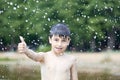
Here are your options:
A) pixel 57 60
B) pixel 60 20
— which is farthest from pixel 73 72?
pixel 60 20

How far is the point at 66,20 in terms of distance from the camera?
32.6ft

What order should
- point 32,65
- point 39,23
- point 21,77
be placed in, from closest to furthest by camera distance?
point 21,77 < point 32,65 < point 39,23

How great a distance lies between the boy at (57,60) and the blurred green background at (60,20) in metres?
7.28

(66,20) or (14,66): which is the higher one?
(66,20)

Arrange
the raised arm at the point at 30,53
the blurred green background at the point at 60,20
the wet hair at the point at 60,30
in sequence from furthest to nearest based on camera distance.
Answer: the blurred green background at the point at 60,20
the wet hair at the point at 60,30
the raised arm at the point at 30,53

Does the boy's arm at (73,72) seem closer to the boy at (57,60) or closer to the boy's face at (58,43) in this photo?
the boy at (57,60)

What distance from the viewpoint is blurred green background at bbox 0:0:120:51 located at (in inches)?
388

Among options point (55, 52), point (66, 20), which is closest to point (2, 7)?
point (66, 20)

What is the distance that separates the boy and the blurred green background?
7282 millimetres

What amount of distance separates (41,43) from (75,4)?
4.00ft

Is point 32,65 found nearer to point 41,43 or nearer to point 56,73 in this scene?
point 41,43

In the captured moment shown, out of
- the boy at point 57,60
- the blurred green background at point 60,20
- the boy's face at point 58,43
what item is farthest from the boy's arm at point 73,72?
the blurred green background at point 60,20

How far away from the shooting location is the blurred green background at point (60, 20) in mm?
9867

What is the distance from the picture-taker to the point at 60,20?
991 centimetres
